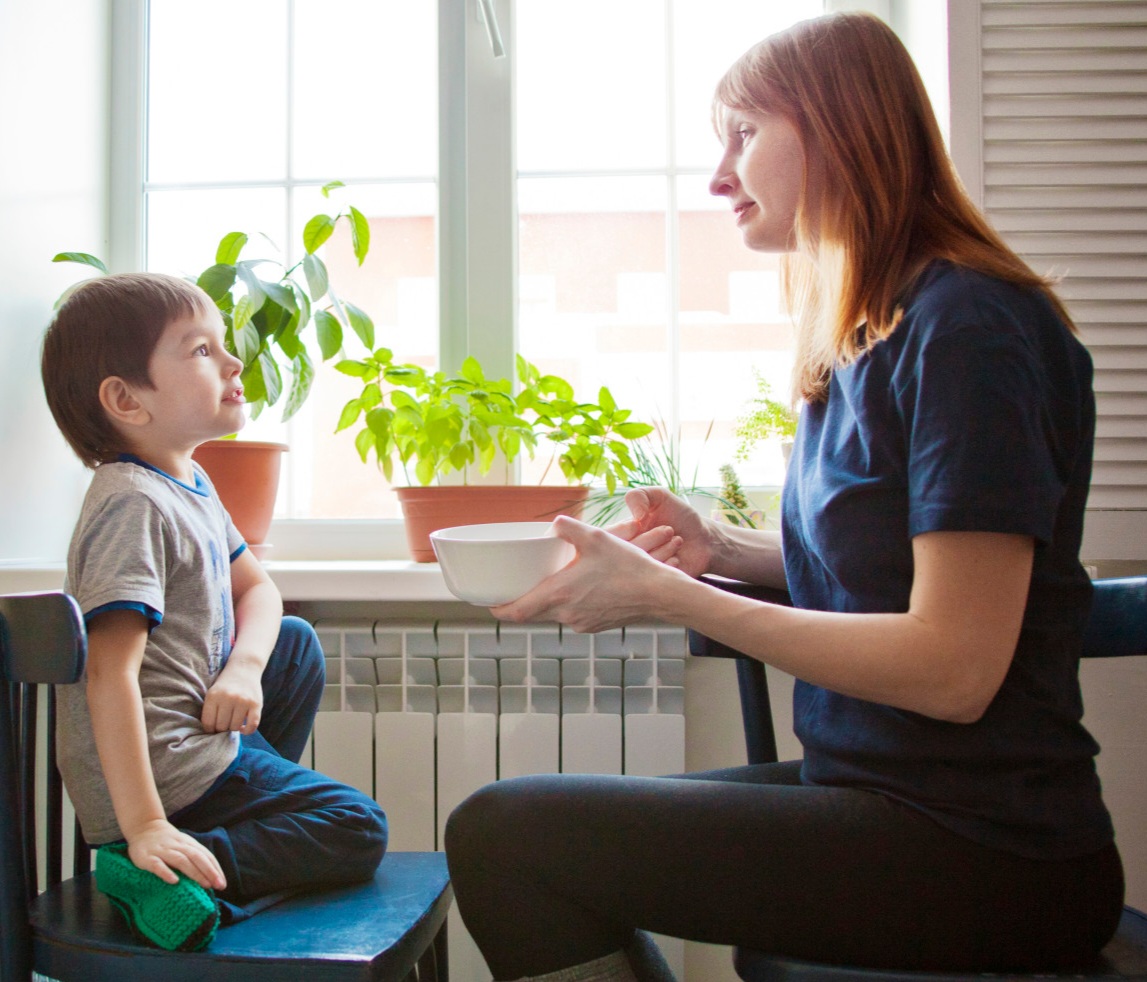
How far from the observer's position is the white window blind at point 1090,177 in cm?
148

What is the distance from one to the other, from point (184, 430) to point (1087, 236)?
1413mm

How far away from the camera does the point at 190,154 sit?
196 cm

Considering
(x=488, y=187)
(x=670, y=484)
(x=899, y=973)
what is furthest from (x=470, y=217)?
(x=899, y=973)

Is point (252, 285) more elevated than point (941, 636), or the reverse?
point (252, 285)

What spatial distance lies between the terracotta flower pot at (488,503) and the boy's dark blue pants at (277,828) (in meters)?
0.58

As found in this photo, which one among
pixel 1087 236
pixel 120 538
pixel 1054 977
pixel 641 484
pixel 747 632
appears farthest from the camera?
pixel 641 484

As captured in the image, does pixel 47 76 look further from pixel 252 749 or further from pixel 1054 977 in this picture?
pixel 1054 977

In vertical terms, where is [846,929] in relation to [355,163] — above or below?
below

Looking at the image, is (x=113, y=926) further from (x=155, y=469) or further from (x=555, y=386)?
(x=555, y=386)

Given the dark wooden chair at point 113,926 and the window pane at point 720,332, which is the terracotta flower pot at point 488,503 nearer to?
the window pane at point 720,332

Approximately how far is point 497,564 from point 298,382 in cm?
96

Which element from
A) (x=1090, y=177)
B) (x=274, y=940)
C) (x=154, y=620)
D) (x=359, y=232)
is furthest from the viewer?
(x=359, y=232)

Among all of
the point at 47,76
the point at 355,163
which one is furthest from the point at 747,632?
the point at 47,76

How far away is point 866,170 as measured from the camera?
0.87 m
